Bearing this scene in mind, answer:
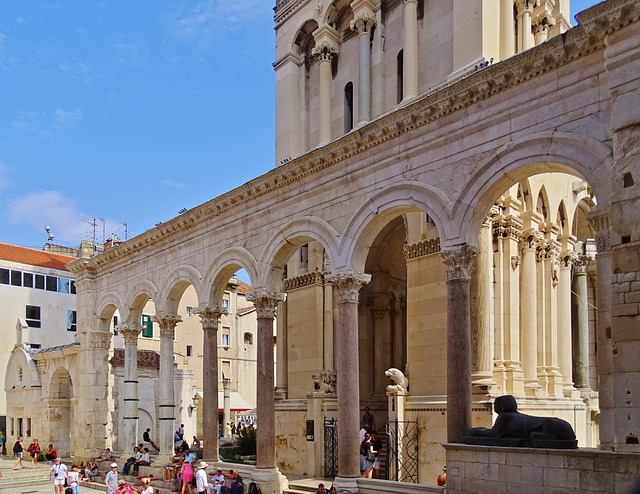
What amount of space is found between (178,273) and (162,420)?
14.3ft

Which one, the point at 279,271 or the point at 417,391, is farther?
the point at 279,271

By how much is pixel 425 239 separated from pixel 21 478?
16773 mm

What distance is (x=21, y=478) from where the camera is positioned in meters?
24.7

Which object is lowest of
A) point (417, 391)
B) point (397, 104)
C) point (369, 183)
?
point (417, 391)

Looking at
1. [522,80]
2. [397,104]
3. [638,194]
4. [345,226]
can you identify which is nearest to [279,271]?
[345,226]

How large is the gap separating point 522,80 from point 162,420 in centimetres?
1466

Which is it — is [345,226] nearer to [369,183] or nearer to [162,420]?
[369,183]

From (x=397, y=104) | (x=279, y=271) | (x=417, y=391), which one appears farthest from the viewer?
(x=397, y=104)

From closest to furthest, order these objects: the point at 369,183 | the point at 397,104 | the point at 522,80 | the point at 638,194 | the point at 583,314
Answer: the point at 638,194, the point at 522,80, the point at 369,183, the point at 397,104, the point at 583,314

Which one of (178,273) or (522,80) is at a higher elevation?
(522,80)

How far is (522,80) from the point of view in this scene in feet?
38.9

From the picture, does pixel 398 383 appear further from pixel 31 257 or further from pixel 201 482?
pixel 31 257

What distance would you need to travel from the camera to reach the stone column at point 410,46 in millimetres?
18703

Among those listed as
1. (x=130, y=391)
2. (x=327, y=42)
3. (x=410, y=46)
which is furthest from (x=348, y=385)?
(x=130, y=391)
